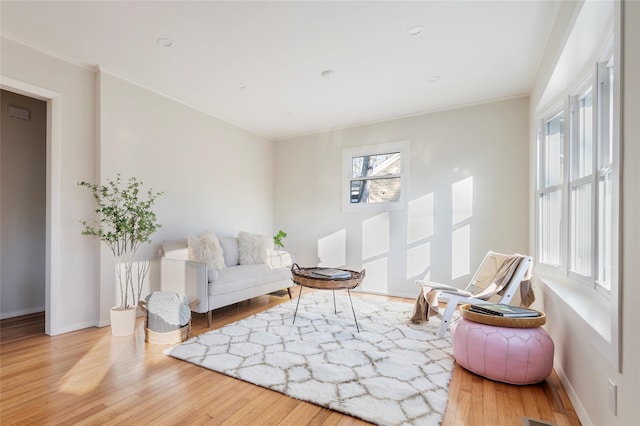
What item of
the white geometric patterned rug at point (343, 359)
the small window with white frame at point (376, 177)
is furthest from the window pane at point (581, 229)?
the small window with white frame at point (376, 177)

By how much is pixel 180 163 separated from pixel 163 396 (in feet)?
9.83

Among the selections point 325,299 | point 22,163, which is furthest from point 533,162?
point 22,163

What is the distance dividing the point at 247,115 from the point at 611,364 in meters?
4.58

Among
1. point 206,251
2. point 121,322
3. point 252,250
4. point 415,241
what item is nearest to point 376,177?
point 415,241

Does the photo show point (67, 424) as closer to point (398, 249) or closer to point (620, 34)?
point (620, 34)

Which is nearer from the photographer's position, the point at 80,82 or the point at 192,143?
the point at 80,82

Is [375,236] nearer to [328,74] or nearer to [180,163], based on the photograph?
[328,74]

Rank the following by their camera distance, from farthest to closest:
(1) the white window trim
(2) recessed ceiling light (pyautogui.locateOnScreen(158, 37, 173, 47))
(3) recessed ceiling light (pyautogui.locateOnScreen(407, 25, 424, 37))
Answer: (2) recessed ceiling light (pyautogui.locateOnScreen(158, 37, 173, 47))
(3) recessed ceiling light (pyautogui.locateOnScreen(407, 25, 424, 37))
(1) the white window trim

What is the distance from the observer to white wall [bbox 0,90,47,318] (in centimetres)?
349

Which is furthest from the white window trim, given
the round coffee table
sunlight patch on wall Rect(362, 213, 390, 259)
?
sunlight patch on wall Rect(362, 213, 390, 259)

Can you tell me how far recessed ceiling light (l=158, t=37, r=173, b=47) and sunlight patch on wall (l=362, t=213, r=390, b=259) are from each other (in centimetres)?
342

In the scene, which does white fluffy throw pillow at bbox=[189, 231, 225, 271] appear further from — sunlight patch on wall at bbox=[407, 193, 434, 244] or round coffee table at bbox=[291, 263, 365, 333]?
sunlight patch on wall at bbox=[407, 193, 434, 244]

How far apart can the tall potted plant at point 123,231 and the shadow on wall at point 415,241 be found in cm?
282

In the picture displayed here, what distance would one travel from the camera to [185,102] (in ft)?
13.4
